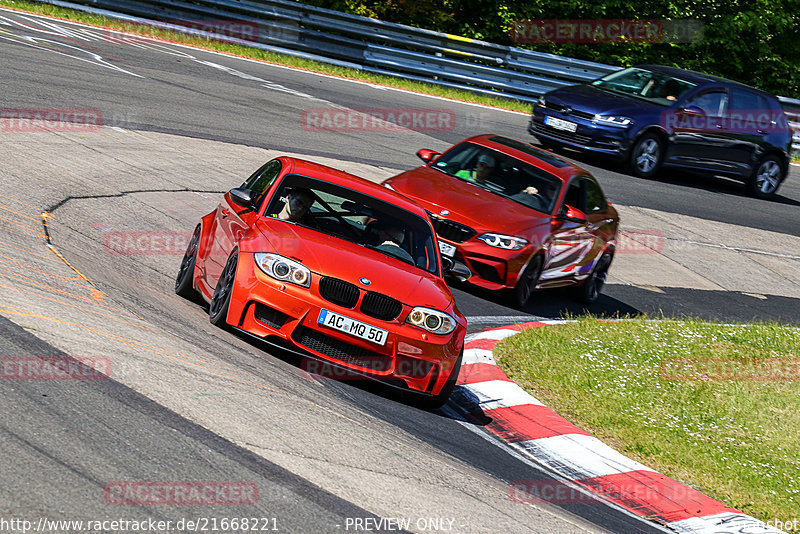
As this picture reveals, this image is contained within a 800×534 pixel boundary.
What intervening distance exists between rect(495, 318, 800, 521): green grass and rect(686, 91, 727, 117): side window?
995 cm

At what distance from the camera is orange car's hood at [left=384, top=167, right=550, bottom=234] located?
11.2 metres

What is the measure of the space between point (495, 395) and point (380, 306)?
1583 mm

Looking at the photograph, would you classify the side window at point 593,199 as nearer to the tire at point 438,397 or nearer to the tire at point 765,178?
the tire at point 438,397

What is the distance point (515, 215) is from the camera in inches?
454

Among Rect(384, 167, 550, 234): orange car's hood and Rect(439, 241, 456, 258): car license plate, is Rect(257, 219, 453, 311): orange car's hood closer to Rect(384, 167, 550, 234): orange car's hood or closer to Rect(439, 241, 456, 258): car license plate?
Rect(439, 241, 456, 258): car license plate

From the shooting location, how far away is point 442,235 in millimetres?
11148

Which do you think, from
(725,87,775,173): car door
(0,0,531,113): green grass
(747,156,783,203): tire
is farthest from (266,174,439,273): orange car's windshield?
(0,0,531,113): green grass

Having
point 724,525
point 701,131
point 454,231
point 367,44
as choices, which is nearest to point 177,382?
point 724,525

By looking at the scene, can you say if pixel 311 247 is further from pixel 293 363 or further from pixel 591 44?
pixel 591 44

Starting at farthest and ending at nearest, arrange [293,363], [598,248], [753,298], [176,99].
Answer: [176,99], [753,298], [598,248], [293,363]

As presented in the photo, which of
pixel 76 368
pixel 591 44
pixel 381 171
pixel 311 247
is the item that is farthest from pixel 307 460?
pixel 591 44

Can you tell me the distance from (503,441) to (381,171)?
8.85 m

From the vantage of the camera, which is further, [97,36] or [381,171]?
[97,36]

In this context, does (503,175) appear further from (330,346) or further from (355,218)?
(330,346)
